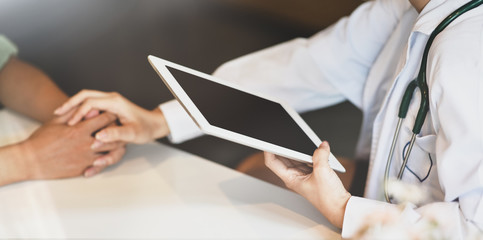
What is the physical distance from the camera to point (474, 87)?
759mm

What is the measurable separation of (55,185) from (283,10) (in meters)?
1.96

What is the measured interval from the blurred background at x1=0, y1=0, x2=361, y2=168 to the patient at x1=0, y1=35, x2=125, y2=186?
0.15 m

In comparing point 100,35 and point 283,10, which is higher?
point 100,35

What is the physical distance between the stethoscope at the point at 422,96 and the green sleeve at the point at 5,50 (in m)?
0.86

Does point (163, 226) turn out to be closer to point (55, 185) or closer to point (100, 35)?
point (55, 185)

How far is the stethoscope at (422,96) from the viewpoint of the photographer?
0.84 m

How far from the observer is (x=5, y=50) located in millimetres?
1199

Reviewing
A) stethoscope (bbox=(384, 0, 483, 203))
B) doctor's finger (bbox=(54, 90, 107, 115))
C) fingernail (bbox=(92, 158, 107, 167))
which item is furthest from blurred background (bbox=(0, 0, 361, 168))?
stethoscope (bbox=(384, 0, 483, 203))

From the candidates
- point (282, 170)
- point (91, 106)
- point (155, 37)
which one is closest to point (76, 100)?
point (91, 106)

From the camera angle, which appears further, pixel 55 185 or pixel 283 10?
pixel 283 10

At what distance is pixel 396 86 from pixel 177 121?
0.46 metres

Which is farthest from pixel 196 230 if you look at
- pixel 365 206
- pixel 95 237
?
pixel 365 206

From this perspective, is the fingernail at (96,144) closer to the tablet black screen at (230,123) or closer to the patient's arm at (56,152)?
the patient's arm at (56,152)

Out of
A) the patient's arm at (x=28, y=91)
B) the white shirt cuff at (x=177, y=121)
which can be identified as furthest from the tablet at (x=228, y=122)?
the patient's arm at (x=28, y=91)
